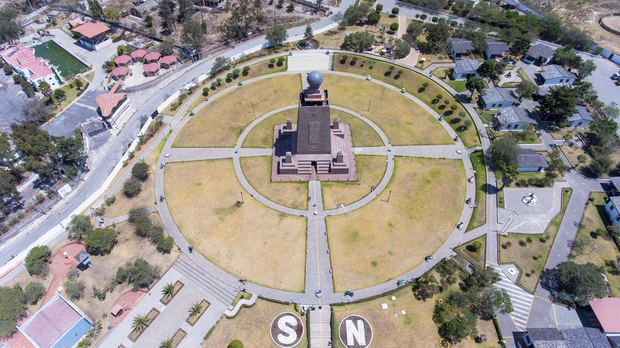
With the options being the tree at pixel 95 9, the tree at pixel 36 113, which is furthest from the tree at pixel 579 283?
the tree at pixel 95 9

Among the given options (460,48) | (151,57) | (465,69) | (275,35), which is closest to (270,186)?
(275,35)

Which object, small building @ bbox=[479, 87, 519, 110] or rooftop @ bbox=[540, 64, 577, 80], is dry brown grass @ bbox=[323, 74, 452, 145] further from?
rooftop @ bbox=[540, 64, 577, 80]

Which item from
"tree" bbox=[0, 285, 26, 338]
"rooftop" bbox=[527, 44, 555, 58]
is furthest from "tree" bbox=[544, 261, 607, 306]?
"tree" bbox=[0, 285, 26, 338]

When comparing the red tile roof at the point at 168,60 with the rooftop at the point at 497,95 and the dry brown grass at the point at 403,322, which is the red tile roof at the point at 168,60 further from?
the rooftop at the point at 497,95

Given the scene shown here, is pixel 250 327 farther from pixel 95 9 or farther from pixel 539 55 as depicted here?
pixel 95 9

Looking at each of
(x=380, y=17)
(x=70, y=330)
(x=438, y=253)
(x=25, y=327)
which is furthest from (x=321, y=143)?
(x=380, y=17)

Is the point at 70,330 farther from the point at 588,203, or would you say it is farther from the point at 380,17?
the point at 380,17

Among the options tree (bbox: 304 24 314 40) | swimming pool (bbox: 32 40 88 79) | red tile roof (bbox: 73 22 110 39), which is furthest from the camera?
red tile roof (bbox: 73 22 110 39)
